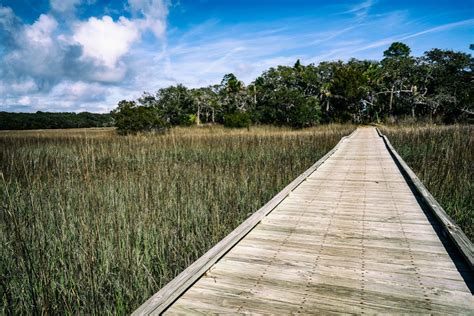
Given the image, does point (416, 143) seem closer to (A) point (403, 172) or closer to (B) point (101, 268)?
(A) point (403, 172)

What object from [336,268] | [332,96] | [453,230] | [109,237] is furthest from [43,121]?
[453,230]

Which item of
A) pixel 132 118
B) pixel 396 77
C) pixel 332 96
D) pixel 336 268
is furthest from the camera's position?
pixel 332 96

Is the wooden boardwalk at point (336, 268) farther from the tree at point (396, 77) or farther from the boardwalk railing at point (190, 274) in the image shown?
the tree at point (396, 77)

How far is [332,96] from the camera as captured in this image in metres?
25.9

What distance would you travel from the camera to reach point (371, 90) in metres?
25.0

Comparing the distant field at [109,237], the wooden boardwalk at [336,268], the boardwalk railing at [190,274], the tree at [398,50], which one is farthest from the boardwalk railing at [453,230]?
the tree at [398,50]

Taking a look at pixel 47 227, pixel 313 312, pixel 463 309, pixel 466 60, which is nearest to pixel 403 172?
pixel 463 309

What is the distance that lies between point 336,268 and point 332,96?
26.0m

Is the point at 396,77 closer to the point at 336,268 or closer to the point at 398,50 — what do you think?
the point at 398,50

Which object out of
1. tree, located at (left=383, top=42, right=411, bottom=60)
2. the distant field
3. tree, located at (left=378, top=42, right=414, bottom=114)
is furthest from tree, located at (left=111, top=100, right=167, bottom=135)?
tree, located at (left=383, top=42, right=411, bottom=60)

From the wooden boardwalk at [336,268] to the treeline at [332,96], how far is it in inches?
561

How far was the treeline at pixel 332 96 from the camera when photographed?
2030 cm

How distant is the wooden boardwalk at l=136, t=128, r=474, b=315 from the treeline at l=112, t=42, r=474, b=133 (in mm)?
14249

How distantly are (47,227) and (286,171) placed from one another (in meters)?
4.04
